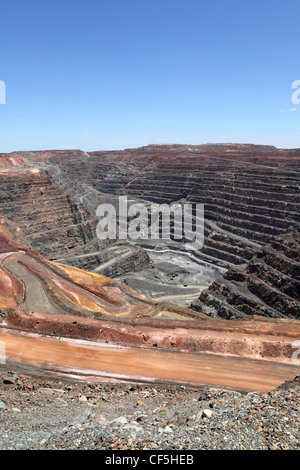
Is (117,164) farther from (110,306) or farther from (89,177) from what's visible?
(110,306)

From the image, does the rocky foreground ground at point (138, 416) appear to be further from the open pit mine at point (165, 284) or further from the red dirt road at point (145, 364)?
the open pit mine at point (165, 284)

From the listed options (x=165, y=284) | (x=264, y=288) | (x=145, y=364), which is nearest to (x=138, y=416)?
(x=145, y=364)

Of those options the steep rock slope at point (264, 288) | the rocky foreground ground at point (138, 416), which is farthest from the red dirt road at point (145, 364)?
the steep rock slope at point (264, 288)

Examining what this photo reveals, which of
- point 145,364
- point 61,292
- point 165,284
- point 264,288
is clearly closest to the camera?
point 145,364

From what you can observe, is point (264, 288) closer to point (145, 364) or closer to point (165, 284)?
point (165, 284)

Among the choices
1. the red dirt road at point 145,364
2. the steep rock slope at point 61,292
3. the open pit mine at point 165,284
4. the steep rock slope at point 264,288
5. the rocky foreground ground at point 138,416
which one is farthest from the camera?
the steep rock slope at point 264,288

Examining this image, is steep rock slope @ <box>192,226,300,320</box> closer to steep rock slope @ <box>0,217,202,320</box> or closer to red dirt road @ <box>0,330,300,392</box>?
steep rock slope @ <box>0,217,202,320</box>

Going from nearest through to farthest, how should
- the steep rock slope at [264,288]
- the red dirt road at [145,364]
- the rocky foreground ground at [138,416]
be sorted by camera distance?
the rocky foreground ground at [138,416] < the red dirt road at [145,364] < the steep rock slope at [264,288]
